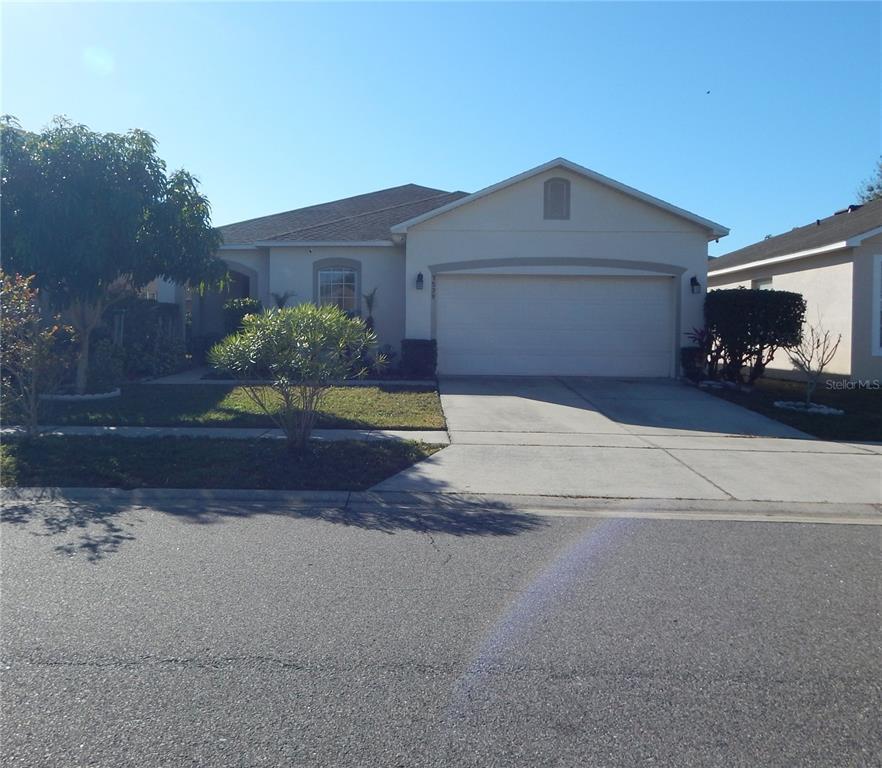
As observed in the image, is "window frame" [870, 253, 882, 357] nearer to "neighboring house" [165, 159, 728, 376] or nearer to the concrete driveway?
"neighboring house" [165, 159, 728, 376]

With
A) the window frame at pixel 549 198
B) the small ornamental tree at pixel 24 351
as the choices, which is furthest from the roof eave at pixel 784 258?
the small ornamental tree at pixel 24 351

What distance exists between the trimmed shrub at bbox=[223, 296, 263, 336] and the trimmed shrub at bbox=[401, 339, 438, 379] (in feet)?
13.8

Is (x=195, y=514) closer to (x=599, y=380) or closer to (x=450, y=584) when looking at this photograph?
(x=450, y=584)

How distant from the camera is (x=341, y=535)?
7047 mm

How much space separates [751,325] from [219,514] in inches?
476

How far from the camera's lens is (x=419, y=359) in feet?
57.7

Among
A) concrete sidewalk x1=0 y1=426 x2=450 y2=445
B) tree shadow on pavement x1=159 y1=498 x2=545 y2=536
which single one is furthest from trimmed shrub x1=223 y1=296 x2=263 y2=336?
tree shadow on pavement x1=159 y1=498 x2=545 y2=536

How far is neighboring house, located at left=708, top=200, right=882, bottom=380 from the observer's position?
58.1 ft

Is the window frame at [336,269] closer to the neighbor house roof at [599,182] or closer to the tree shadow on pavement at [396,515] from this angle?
the neighbor house roof at [599,182]

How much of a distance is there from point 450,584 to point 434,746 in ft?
7.06

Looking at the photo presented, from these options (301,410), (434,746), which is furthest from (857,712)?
(301,410)

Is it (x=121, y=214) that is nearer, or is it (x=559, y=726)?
(x=559, y=726)

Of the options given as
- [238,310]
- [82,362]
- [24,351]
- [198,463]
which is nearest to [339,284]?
[238,310]

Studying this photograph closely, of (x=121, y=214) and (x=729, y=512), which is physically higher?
(x=121, y=214)
